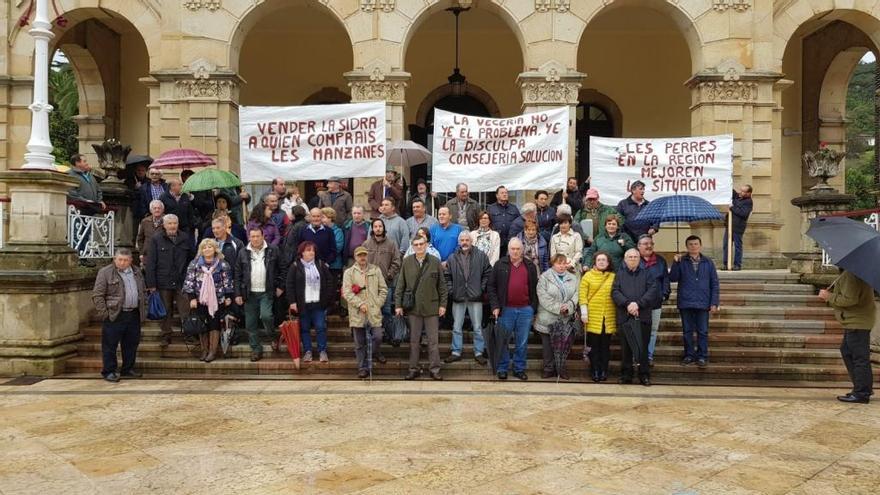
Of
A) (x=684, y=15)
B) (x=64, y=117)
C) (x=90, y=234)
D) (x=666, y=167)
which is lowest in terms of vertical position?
(x=90, y=234)

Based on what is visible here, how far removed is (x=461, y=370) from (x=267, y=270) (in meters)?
2.96

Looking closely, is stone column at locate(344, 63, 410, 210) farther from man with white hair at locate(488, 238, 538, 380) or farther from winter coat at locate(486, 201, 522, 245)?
man with white hair at locate(488, 238, 538, 380)

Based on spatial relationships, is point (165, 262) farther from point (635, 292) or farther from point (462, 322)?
point (635, 292)

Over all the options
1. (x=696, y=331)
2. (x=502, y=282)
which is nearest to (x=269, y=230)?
(x=502, y=282)

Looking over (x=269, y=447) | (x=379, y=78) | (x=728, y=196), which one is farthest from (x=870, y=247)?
(x=379, y=78)

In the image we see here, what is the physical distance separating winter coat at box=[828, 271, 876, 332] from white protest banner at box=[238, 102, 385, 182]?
6557mm

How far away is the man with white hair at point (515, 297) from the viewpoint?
8531mm

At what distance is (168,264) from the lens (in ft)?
30.0

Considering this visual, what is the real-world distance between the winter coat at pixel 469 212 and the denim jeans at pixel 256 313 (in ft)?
9.78

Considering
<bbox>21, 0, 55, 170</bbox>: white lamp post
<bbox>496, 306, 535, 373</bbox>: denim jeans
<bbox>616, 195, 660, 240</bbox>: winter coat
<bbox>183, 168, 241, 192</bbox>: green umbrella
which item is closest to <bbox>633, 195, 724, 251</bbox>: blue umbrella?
<bbox>616, 195, 660, 240</bbox>: winter coat

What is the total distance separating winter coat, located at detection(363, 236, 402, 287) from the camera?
895 cm

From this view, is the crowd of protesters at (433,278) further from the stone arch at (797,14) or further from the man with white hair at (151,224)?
the stone arch at (797,14)

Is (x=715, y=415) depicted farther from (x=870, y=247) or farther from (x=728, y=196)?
(x=728, y=196)

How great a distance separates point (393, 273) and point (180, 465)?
426 centimetres
